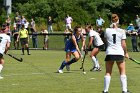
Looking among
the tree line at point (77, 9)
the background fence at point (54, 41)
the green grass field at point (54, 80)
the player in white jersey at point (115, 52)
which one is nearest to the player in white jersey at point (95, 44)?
the green grass field at point (54, 80)

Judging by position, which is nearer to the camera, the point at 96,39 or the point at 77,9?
the point at 96,39

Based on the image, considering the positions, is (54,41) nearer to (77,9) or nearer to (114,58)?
(77,9)

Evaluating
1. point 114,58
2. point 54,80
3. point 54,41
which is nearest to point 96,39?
point 54,80

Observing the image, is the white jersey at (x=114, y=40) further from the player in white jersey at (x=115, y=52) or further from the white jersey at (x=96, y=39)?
the white jersey at (x=96, y=39)

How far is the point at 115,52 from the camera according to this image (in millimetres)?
14711

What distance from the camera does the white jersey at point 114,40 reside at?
14734mm

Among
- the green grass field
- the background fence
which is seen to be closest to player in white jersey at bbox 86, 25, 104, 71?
the green grass field

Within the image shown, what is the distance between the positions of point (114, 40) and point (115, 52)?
33 centimetres

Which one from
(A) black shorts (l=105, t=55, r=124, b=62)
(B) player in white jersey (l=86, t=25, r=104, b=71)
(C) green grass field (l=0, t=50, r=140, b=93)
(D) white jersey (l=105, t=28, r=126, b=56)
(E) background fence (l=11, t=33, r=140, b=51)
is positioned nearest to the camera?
(A) black shorts (l=105, t=55, r=124, b=62)

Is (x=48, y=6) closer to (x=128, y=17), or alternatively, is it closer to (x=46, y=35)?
(x=128, y=17)

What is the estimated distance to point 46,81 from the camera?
18.6 meters

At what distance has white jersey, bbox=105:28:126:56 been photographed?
14.7m

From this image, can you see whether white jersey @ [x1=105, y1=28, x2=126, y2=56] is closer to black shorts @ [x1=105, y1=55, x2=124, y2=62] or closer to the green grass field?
black shorts @ [x1=105, y1=55, x2=124, y2=62]

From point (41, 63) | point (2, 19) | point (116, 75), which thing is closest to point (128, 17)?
point (2, 19)
